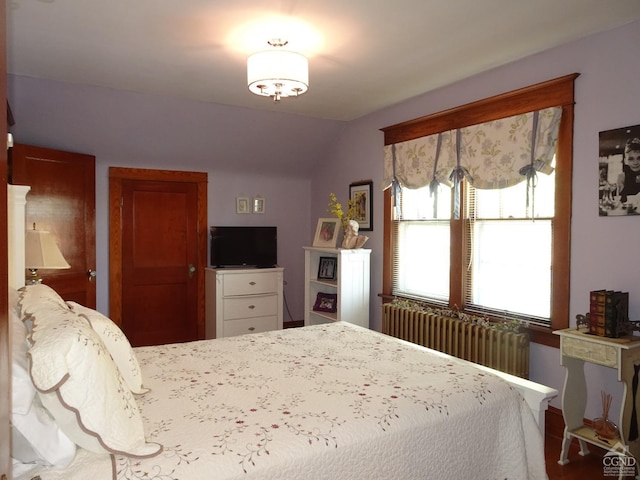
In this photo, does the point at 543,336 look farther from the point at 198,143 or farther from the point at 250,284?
the point at 198,143

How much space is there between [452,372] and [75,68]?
3.25 metres

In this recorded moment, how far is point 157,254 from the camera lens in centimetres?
483

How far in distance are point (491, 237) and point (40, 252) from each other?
3015mm

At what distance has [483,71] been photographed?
3.40 meters

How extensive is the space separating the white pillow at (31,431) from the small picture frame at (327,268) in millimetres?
3375

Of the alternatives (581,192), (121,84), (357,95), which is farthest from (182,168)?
(581,192)

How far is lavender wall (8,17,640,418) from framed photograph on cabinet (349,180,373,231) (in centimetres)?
8

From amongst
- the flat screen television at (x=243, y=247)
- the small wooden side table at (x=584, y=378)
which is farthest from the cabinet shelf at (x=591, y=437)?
the flat screen television at (x=243, y=247)

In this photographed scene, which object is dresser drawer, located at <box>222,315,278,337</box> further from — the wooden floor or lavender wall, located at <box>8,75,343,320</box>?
the wooden floor

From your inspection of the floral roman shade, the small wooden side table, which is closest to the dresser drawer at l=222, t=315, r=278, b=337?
the floral roman shade

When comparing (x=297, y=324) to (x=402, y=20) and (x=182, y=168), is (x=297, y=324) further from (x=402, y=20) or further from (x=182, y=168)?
(x=402, y=20)

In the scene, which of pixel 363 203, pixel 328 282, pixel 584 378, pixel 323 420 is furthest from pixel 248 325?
pixel 323 420

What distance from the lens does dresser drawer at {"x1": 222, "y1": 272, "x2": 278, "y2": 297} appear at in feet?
15.5

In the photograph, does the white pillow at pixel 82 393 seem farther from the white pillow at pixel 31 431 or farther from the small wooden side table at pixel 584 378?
the small wooden side table at pixel 584 378
